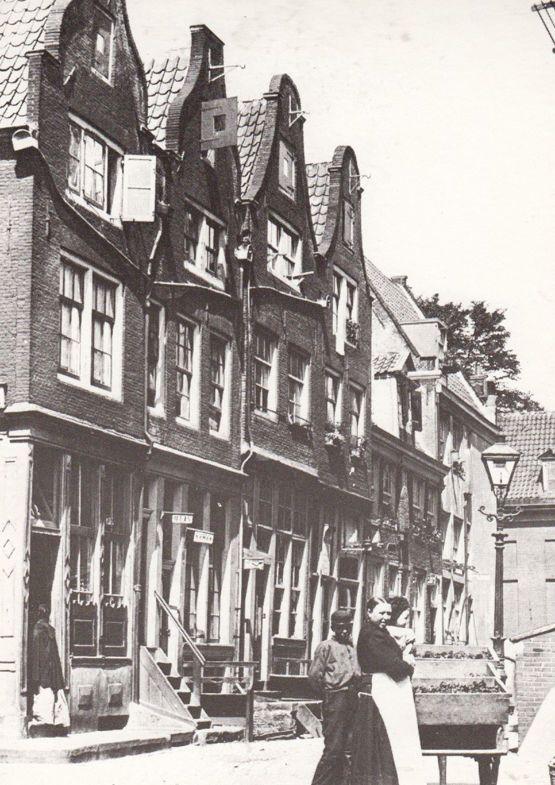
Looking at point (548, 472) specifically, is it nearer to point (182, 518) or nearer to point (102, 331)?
point (182, 518)

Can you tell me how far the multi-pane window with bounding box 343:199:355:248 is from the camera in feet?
111

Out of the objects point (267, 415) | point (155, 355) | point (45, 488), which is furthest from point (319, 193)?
point (45, 488)

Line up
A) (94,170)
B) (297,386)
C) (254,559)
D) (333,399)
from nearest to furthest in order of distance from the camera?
(94,170)
(254,559)
(297,386)
(333,399)

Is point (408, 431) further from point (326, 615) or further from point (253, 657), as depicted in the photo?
point (253, 657)

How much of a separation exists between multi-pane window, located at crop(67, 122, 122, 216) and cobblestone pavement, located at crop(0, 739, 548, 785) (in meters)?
8.41

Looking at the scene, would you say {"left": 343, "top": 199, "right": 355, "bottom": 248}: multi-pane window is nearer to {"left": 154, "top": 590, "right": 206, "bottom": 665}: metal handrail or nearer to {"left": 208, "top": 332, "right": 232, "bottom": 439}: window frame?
{"left": 208, "top": 332, "right": 232, "bottom": 439}: window frame

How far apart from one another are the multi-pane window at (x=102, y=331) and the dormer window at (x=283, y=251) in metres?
7.25

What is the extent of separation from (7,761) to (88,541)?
4.71 metres

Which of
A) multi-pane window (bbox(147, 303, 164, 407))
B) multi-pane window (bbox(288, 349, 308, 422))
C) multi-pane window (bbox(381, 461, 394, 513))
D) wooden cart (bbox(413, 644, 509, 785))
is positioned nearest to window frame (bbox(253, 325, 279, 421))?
multi-pane window (bbox(288, 349, 308, 422))

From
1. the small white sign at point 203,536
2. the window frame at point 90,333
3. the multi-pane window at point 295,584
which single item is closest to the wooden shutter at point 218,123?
the window frame at point 90,333

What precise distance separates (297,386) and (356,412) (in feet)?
14.7

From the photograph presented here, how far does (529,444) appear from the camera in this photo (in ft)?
186

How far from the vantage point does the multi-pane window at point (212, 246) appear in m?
26.0

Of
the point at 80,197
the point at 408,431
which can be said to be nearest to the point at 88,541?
the point at 80,197
